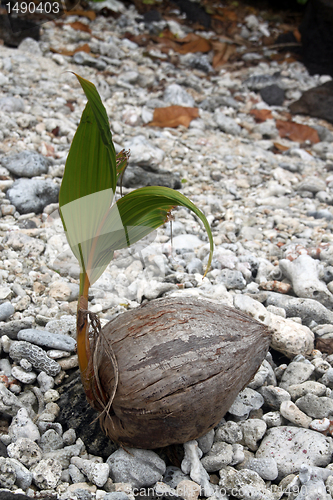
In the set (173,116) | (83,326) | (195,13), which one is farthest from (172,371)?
(195,13)

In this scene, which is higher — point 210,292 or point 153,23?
point 153,23

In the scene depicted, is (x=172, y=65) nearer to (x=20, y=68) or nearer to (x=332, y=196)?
(x=20, y=68)

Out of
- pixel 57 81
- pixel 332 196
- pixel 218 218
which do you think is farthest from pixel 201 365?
pixel 57 81

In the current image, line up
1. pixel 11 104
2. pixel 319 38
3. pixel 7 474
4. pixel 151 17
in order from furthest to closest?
1. pixel 151 17
2. pixel 319 38
3. pixel 11 104
4. pixel 7 474

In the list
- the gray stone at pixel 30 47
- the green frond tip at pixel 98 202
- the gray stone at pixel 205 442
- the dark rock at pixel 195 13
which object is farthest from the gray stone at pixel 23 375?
the dark rock at pixel 195 13

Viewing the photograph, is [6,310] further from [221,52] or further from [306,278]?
[221,52]

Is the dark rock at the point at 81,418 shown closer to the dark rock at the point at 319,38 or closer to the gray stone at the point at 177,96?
the gray stone at the point at 177,96
